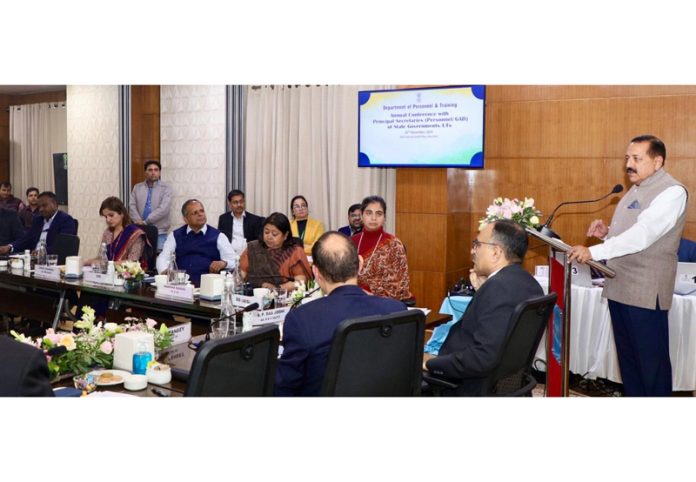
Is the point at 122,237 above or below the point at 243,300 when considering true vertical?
above

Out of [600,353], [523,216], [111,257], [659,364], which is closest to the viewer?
[659,364]

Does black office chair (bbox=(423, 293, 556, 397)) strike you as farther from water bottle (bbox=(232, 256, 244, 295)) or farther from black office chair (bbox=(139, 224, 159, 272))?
black office chair (bbox=(139, 224, 159, 272))

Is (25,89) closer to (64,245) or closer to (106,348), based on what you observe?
(64,245)

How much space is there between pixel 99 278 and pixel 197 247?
93cm

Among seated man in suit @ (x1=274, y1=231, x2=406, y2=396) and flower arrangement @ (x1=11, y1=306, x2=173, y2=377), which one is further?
flower arrangement @ (x1=11, y1=306, x2=173, y2=377)

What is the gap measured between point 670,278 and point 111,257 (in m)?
4.14

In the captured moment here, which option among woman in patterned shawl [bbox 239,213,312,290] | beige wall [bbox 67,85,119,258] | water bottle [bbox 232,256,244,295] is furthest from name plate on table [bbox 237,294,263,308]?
beige wall [bbox 67,85,119,258]

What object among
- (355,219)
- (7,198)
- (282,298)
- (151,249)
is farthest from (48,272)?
(7,198)

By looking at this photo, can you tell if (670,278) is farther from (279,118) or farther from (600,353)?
(279,118)

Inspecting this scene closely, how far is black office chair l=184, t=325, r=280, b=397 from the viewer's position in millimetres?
1775

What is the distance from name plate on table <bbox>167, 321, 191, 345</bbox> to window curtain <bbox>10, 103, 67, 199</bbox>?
30.1ft

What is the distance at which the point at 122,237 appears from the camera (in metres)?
5.70

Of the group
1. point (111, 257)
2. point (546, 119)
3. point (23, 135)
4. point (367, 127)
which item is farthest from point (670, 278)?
point (23, 135)

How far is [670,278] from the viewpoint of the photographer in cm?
389
